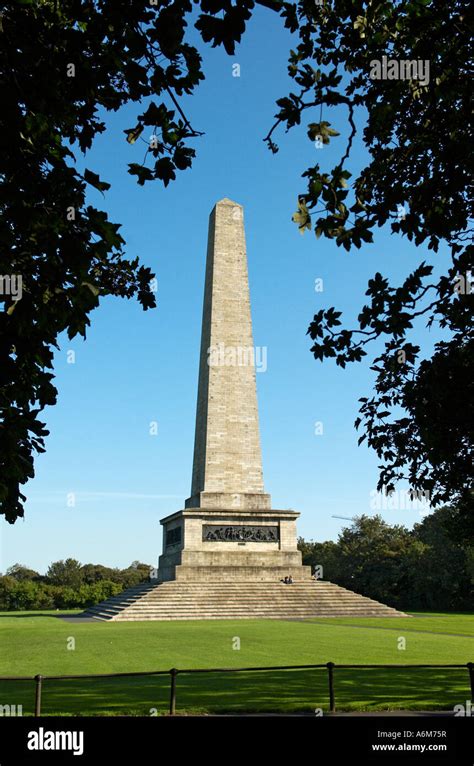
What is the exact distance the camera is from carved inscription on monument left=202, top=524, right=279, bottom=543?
1622 inches

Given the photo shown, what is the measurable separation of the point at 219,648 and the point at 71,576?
57680 mm

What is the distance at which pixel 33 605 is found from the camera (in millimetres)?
61594

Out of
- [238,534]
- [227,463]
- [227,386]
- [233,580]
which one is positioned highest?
[227,386]

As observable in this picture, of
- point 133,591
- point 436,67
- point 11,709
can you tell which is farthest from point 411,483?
point 133,591

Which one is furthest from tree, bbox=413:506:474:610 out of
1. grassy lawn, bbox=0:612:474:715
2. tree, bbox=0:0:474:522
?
tree, bbox=0:0:474:522

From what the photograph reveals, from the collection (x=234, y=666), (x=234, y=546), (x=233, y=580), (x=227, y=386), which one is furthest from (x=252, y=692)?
(x=227, y=386)

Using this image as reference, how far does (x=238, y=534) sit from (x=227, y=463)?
434 cm

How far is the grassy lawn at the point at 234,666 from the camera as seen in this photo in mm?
12266

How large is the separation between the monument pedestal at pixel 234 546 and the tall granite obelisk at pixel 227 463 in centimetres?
6

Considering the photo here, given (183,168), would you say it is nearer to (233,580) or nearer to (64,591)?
(233,580)

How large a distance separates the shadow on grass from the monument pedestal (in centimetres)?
2349

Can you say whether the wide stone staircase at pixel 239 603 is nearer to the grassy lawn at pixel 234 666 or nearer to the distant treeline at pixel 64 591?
the grassy lawn at pixel 234 666

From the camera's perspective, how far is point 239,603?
3634 centimetres

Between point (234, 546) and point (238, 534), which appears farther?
point (238, 534)
